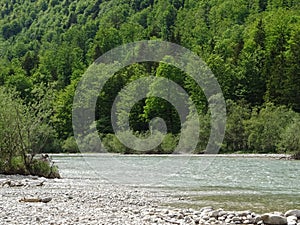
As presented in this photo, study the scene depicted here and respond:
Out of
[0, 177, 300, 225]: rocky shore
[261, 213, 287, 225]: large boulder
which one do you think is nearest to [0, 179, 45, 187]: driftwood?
[0, 177, 300, 225]: rocky shore

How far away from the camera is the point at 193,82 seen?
287ft

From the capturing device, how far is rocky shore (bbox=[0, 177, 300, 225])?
1507cm

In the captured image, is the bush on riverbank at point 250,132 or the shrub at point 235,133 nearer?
the bush on riverbank at point 250,132

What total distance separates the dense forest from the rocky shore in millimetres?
9283

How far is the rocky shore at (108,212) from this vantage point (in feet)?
49.4

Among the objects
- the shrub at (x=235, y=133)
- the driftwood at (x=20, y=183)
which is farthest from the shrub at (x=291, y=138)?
the driftwood at (x=20, y=183)

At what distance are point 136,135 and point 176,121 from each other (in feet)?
26.5

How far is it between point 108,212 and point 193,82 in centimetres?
7136

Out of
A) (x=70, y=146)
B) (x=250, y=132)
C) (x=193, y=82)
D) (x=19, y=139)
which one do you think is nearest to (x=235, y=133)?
(x=250, y=132)

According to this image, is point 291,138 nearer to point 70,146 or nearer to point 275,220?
point 70,146

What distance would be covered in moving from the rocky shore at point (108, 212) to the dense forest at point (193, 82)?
9.28 m

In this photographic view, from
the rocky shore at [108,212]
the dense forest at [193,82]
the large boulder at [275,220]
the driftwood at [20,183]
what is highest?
the dense forest at [193,82]

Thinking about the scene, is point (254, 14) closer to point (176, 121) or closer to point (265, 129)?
point (176, 121)

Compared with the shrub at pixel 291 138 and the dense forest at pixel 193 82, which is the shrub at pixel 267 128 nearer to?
the dense forest at pixel 193 82
